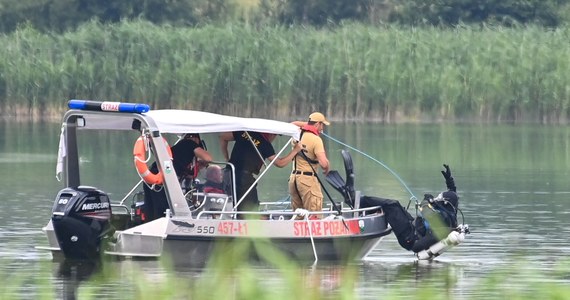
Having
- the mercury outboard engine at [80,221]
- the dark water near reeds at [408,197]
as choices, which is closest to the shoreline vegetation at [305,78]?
the dark water near reeds at [408,197]

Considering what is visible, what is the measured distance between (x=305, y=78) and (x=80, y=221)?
Answer: 29.9 metres

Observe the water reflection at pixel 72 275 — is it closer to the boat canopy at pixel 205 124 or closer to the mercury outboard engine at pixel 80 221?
the mercury outboard engine at pixel 80 221

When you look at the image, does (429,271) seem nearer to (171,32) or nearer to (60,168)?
(60,168)

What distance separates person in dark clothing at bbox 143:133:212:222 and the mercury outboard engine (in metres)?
0.61

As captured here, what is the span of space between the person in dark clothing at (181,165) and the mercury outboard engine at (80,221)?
0.61 m

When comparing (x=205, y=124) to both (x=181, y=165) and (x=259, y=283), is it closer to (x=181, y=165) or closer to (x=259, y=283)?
(x=181, y=165)

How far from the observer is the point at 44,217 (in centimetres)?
2347

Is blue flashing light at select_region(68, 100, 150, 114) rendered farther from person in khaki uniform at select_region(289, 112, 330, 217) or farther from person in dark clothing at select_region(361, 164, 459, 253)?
person in dark clothing at select_region(361, 164, 459, 253)

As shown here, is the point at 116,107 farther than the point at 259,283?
Yes

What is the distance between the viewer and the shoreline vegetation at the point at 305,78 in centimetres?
4616

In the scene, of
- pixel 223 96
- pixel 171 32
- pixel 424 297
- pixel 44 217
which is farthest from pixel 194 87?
pixel 424 297

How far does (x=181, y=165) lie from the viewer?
18.0m

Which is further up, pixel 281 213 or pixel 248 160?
pixel 248 160

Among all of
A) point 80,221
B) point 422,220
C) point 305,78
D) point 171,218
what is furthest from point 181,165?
point 305,78
